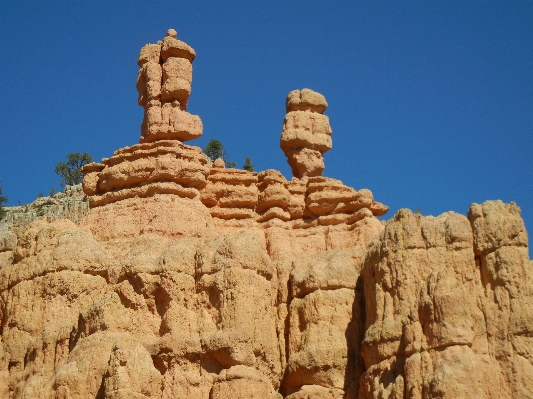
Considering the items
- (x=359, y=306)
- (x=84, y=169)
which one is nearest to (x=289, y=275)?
(x=359, y=306)

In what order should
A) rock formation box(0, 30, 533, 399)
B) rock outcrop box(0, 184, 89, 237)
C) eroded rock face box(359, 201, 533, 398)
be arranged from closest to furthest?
eroded rock face box(359, 201, 533, 398) < rock formation box(0, 30, 533, 399) < rock outcrop box(0, 184, 89, 237)

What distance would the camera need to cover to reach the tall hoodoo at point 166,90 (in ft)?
129

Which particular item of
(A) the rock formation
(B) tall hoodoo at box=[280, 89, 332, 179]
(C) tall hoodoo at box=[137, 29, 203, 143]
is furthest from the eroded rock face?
(C) tall hoodoo at box=[137, 29, 203, 143]

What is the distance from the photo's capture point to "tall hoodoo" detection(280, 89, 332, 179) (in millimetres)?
41250

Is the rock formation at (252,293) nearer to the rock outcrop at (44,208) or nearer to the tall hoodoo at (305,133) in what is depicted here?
the tall hoodoo at (305,133)

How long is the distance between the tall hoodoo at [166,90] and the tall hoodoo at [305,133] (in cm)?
352

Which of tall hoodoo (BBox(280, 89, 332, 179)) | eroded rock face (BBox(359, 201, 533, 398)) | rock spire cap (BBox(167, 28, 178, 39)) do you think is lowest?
eroded rock face (BBox(359, 201, 533, 398))

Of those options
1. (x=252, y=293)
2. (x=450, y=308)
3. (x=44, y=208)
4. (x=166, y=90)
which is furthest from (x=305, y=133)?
(x=44, y=208)

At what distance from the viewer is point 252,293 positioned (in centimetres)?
3316

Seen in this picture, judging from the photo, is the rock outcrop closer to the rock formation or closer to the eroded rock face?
the rock formation

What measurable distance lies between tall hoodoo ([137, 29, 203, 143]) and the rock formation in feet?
0.70

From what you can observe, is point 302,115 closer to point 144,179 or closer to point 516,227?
point 144,179

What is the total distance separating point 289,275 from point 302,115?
8.62 meters

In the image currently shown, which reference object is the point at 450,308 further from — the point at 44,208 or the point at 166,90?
the point at 44,208
